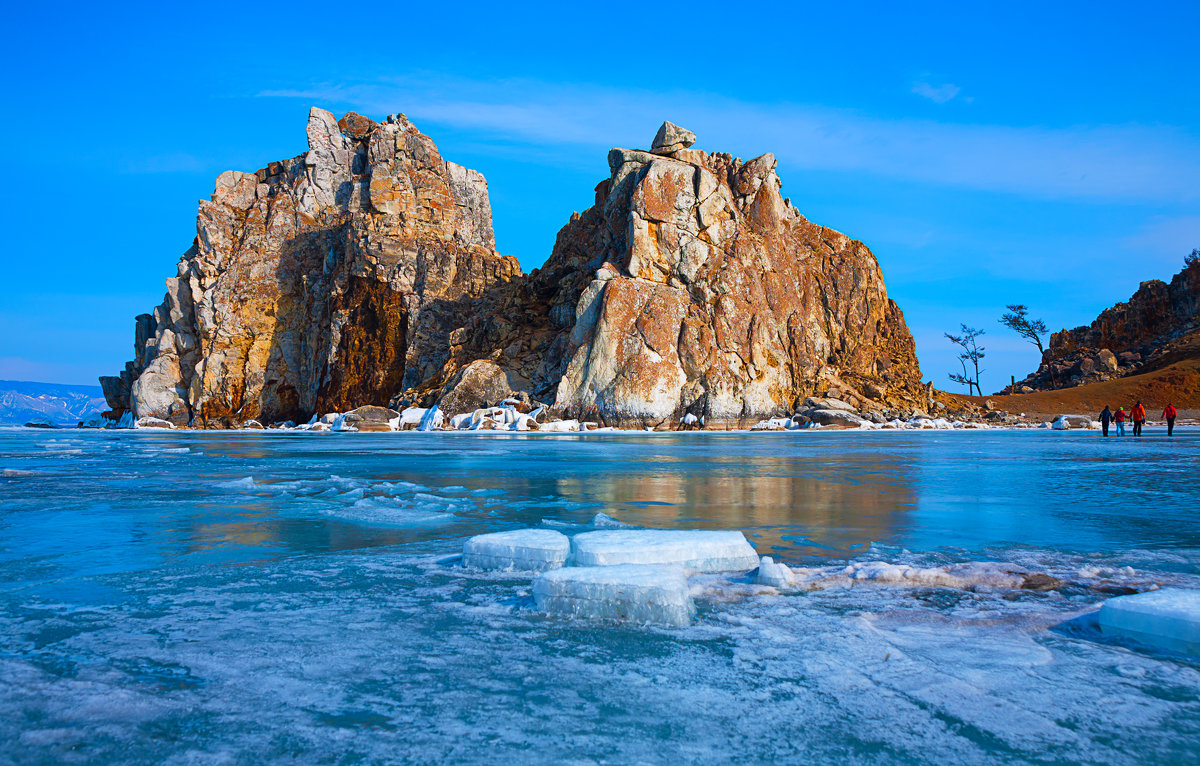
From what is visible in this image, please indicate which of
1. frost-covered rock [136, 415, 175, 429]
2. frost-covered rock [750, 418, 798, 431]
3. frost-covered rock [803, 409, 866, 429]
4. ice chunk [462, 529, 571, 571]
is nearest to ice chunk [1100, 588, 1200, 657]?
ice chunk [462, 529, 571, 571]

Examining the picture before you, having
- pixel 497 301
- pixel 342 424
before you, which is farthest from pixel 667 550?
pixel 497 301

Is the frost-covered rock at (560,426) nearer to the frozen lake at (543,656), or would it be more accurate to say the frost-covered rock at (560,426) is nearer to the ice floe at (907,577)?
the frozen lake at (543,656)

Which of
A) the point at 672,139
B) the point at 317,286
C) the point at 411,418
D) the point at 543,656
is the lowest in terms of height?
the point at 543,656

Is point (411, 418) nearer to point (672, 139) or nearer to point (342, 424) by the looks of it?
point (342, 424)

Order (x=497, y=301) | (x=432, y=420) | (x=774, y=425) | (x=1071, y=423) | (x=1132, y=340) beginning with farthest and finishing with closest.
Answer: (x=1132, y=340) → (x=497, y=301) → (x=1071, y=423) → (x=432, y=420) → (x=774, y=425)

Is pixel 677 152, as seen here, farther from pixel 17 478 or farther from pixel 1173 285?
pixel 1173 285

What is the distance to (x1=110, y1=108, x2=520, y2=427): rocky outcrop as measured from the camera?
5897cm

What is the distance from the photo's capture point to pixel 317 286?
6350 centimetres

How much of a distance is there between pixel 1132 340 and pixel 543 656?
3963 inches

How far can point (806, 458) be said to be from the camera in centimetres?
1738

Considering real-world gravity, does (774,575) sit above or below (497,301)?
below

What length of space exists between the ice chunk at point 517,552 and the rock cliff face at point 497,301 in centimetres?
3980

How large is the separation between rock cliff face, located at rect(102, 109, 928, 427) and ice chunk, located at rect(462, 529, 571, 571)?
39.8 metres

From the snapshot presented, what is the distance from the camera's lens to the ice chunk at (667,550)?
14.6ft
